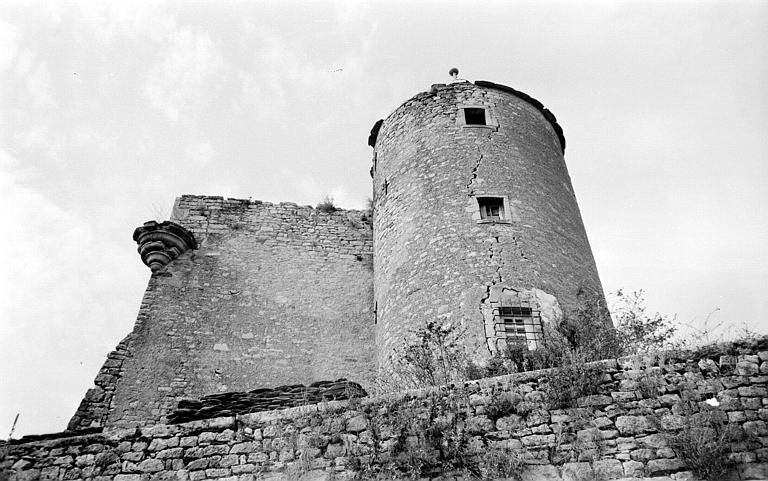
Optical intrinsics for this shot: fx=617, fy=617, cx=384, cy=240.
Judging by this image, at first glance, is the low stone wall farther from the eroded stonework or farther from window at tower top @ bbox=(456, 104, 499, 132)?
window at tower top @ bbox=(456, 104, 499, 132)

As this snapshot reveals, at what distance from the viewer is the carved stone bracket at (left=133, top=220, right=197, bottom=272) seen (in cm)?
1181

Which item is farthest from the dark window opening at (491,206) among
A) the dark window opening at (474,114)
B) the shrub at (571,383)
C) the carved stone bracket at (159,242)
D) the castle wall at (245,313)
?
the carved stone bracket at (159,242)

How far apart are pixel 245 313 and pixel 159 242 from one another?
7.22ft

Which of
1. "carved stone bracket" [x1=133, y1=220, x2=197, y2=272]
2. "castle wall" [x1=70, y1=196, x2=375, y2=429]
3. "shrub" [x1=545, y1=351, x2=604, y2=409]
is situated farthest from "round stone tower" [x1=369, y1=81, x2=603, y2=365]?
"carved stone bracket" [x1=133, y1=220, x2=197, y2=272]

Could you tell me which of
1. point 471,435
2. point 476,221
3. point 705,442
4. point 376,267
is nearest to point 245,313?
point 376,267

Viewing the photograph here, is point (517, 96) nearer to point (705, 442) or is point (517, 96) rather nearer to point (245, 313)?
point (245, 313)

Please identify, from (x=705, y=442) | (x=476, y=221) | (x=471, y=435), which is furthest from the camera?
(x=476, y=221)

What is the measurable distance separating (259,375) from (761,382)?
7722mm

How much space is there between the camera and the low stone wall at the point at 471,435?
525cm

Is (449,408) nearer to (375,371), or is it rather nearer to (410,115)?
(375,371)

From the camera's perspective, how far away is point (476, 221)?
1012 centimetres

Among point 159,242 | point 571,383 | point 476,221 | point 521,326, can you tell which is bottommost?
point 571,383

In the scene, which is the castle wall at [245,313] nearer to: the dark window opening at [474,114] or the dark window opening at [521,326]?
the dark window opening at [521,326]

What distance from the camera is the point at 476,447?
5570 mm
